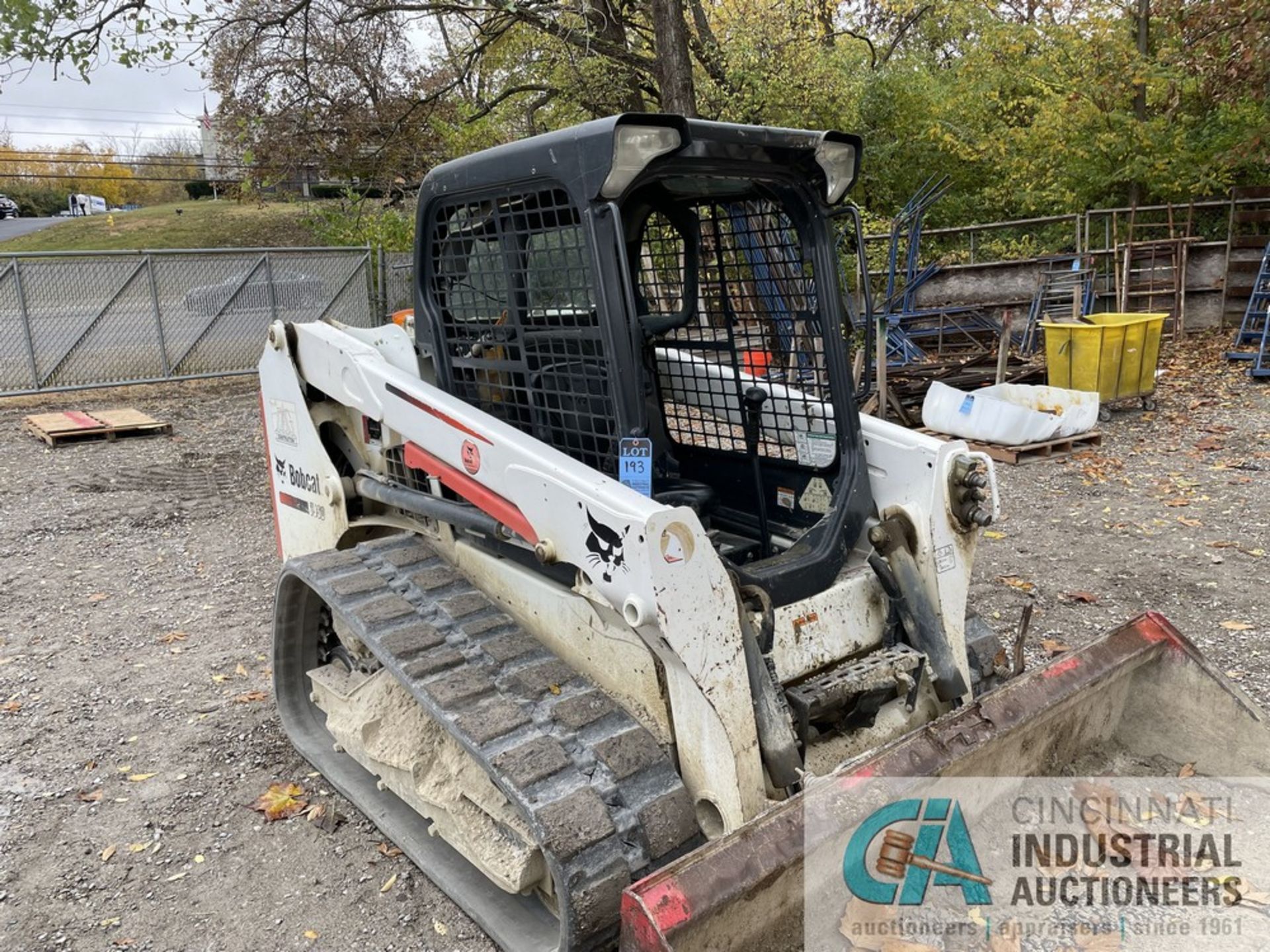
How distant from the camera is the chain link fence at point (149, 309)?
40.4ft

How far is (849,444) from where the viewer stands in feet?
11.4

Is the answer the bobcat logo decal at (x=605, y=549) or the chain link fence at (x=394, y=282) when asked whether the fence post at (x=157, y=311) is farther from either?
the bobcat logo decal at (x=605, y=549)

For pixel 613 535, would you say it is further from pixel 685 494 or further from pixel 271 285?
pixel 271 285

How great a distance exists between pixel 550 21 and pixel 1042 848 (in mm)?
12418

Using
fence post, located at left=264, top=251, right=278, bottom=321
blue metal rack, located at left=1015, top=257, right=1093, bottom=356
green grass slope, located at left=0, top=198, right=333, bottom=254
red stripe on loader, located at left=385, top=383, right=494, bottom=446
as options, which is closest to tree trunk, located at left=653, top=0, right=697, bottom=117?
blue metal rack, located at left=1015, top=257, right=1093, bottom=356

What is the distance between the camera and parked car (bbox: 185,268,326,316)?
13633 millimetres

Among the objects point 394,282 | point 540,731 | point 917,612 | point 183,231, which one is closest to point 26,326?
point 394,282

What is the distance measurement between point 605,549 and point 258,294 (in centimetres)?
1293

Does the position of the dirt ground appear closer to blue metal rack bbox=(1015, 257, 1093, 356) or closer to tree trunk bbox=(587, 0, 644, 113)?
blue metal rack bbox=(1015, 257, 1093, 356)

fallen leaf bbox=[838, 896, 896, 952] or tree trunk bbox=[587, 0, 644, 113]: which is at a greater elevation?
tree trunk bbox=[587, 0, 644, 113]

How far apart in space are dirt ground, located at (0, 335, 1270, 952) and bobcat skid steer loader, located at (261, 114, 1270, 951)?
13.5 inches

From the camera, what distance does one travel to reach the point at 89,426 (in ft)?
34.2

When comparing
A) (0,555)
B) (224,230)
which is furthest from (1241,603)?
(224,230)

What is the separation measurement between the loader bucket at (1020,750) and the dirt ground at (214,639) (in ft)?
3.64
